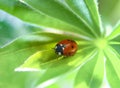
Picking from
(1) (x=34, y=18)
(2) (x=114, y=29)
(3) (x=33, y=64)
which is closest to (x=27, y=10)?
(1) (x=34, y=18)

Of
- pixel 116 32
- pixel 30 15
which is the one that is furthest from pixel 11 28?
pixel 116 32

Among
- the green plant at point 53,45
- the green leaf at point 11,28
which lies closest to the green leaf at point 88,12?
the green plant at point 53,45

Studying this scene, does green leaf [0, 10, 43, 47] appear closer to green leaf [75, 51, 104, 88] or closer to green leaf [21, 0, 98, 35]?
green leaf [21, 0, 98, 35]

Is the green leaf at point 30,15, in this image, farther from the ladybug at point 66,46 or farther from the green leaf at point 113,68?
the green leaf at point 113,68

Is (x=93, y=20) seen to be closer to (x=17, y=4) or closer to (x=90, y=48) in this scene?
(x=90, y=48)

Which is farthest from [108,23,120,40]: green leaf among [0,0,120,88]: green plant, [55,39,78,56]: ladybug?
[55,39,78,56]: ladybug

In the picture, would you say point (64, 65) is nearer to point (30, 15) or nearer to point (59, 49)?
point (59, 49)
